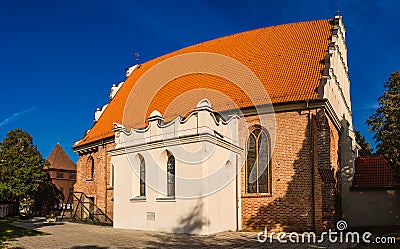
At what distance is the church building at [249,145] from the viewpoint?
15594 millimetres

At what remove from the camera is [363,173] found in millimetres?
21172

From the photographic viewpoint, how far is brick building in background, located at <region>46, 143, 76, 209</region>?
38.9 metres

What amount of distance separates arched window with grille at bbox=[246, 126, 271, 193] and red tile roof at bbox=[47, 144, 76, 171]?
88.1 ft

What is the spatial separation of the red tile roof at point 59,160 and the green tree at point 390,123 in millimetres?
30954

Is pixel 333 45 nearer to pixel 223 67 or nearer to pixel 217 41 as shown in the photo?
pixel 223 67

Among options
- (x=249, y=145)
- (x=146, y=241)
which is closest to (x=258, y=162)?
(x=249, y=145)

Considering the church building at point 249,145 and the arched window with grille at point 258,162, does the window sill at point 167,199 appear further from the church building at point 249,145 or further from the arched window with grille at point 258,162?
the arched window with grille at point 258,162

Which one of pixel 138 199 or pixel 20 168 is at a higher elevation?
pixel 20 168

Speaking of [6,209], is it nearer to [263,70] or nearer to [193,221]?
[193,221]

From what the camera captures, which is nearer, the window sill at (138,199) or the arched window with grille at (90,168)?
the window sill at (138,199)

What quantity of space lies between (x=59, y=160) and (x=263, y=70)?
90.5ft

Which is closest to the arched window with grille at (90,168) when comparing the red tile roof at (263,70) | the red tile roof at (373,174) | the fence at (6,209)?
the red tile roof at (263,70)

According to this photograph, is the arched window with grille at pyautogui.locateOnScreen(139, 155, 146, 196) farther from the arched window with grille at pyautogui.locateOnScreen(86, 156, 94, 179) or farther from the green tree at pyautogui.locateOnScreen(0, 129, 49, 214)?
the green tree at pyautogui.locateOnScreen(0, 129, 49, 214)

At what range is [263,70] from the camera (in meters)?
19.6
